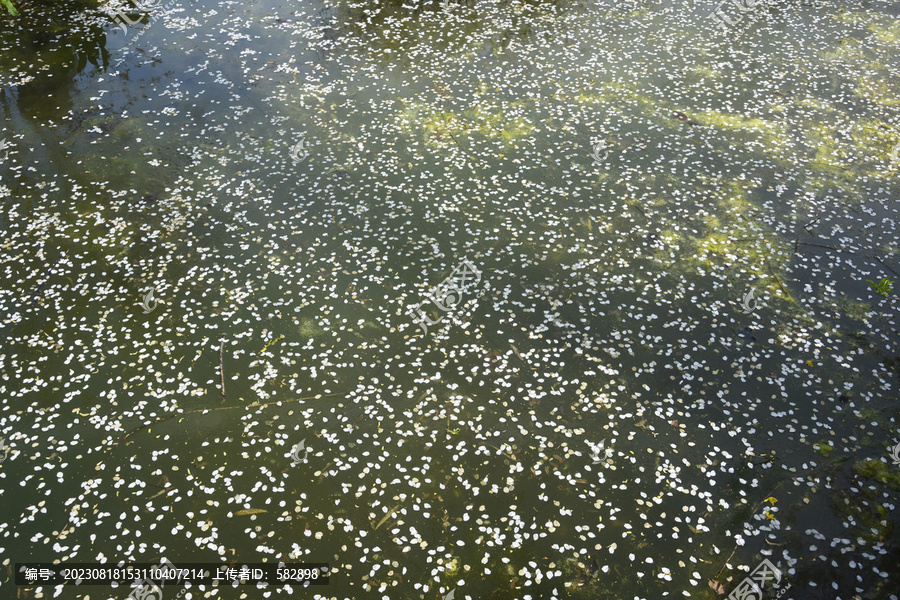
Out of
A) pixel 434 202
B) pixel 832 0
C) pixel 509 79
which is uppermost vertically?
pixel 832 0

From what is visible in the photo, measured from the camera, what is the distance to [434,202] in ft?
21.6

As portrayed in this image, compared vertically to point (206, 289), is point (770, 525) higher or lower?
lower

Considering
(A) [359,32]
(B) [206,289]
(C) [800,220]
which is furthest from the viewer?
(A) [359,32]

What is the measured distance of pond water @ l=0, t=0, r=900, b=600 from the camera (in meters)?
4.08

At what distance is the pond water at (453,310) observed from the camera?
161 inches

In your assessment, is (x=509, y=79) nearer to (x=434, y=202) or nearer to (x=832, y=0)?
(x=434, y=202)

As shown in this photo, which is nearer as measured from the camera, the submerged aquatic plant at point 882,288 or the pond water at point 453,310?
the pond water at point 453,310

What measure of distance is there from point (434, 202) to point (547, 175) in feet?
4.48

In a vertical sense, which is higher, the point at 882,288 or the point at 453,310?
the point at 882,288

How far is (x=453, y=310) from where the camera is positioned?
18.1 ft

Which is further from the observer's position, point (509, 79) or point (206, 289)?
point (509, 79)

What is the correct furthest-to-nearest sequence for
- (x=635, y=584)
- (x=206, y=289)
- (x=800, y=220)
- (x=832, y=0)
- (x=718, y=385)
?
(x=832, y=0)
(x=800, y=220)
(x=206, y=289)
(x=718, y=385)
(x=635, y=584)

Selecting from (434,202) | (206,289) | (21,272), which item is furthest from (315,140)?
(21,272)

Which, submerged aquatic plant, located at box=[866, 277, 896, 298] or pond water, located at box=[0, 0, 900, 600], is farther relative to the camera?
submerged aquatic plant, located at box=[866, 277, 896, 298]
